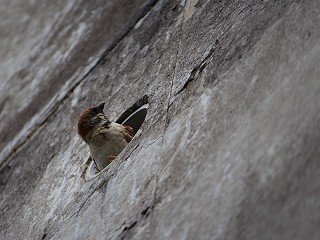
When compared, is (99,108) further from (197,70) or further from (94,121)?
(197,70)

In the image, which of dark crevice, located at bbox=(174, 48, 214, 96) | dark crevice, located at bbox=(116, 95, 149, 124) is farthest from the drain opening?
dark crevice, located at bbox=(174, 48, 214, 96)

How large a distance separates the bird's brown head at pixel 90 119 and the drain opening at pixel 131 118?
0.35 ft

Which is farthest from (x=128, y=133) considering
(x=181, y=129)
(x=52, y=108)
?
(x=52, y=108)

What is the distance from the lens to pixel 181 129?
3225mm

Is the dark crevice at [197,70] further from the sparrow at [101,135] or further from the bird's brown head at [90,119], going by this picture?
the bird's brown head at [90,119]

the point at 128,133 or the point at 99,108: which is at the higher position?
the point at 99,108

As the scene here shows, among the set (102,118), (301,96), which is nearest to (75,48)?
(102,118)

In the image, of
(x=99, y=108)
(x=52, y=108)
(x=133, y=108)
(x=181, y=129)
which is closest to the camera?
(x=181, y=129)

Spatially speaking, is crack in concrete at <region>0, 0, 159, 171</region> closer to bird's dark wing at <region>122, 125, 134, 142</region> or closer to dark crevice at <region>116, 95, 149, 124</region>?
dark crevice at <region>116, 95, 149, 124</region>

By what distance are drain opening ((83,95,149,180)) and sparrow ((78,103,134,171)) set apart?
52 mm

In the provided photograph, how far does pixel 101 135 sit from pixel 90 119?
120 mm

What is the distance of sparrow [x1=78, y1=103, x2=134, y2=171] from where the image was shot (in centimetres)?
407

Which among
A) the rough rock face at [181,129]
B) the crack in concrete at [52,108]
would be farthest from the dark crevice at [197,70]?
the crack in concrete at [52,108]

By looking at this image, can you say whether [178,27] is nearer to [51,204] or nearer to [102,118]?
[102,118]
